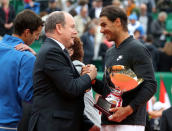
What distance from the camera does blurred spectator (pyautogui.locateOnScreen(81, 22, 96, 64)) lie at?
10.9 meters

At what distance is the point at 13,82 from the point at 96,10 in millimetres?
10641

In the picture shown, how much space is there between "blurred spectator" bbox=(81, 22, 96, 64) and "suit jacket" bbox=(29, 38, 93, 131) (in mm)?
7277

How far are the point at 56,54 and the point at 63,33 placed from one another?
0.94 feet

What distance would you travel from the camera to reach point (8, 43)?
4.04m

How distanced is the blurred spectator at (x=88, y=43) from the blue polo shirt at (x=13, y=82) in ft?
22.7

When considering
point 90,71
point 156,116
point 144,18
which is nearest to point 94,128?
point 90,71

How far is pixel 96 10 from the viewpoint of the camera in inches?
559

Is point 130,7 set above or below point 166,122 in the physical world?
below

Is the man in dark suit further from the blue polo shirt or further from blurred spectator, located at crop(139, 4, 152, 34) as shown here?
blurred spectator, located at crop(139, 4, 152, 34)

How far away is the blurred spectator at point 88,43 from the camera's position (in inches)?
430

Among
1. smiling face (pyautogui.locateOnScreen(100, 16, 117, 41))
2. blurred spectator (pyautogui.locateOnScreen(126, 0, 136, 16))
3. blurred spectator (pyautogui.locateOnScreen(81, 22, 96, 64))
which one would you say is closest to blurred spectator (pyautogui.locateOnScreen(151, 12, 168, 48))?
blurred spectator (pyautogui.locateOnScreen(126, 0, 136, 16))

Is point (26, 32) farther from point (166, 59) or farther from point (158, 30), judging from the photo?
point (158, 30)

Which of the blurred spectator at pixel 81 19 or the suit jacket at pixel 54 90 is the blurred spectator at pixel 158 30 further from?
the suit jacket at pixel 54 90

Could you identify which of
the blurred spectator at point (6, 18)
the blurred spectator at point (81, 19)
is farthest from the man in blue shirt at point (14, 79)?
the blurred spectator at point (81, 19)
